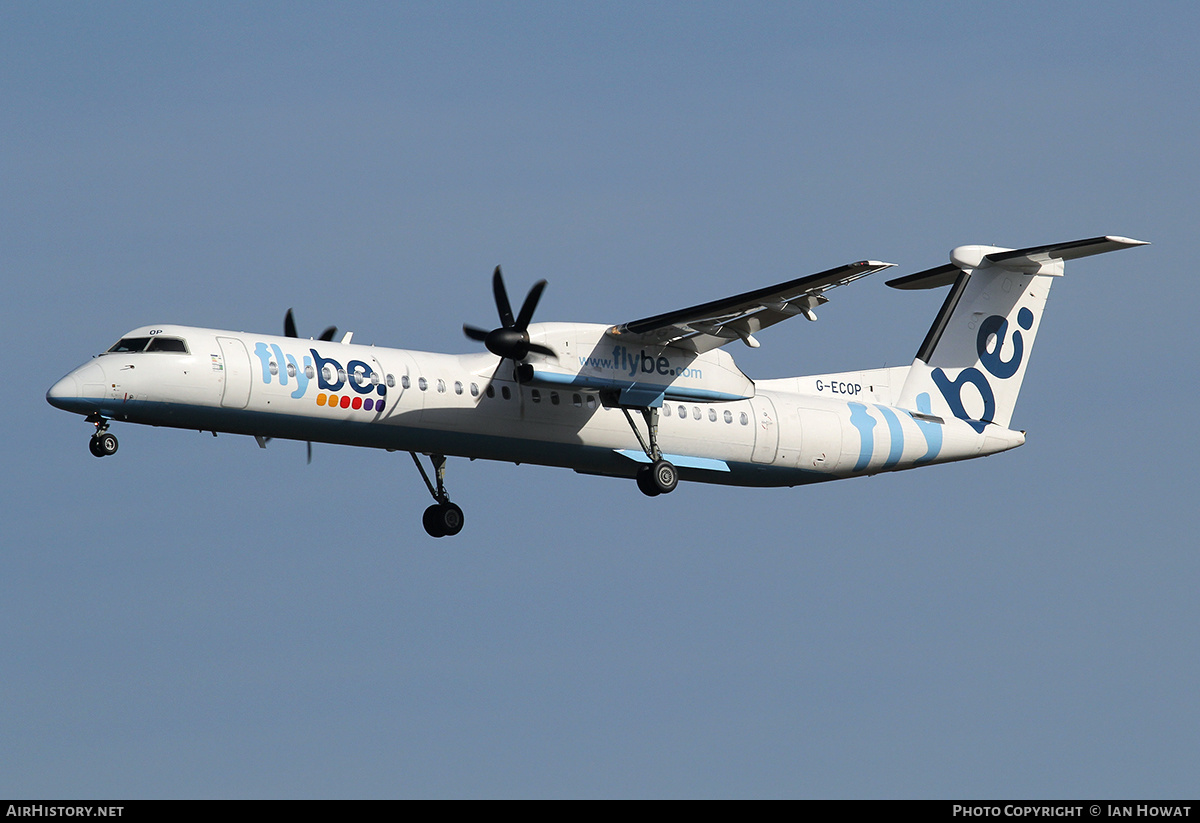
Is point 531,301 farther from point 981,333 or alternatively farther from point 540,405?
point 981,333

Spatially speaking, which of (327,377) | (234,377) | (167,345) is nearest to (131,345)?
(167,345)

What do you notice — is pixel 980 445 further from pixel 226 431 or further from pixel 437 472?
pixel 226 431

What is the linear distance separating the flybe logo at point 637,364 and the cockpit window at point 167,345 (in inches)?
246

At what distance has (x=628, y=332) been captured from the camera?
82.3 ft

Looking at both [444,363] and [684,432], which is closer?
[444,363]

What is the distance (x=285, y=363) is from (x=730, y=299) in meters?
6.89

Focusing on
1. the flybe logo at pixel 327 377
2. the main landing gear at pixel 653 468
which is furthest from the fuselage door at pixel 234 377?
the main landing gear at pixel 653 468

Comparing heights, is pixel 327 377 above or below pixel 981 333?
below

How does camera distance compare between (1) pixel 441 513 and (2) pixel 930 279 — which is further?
(2) pixel 930 279

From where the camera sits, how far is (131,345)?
22344 mm

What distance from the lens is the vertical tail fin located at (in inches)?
1156

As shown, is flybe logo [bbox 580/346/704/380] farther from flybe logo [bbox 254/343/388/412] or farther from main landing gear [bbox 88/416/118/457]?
main landing gear [bbox 88/416/118/457]

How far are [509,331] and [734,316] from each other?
146 inches
